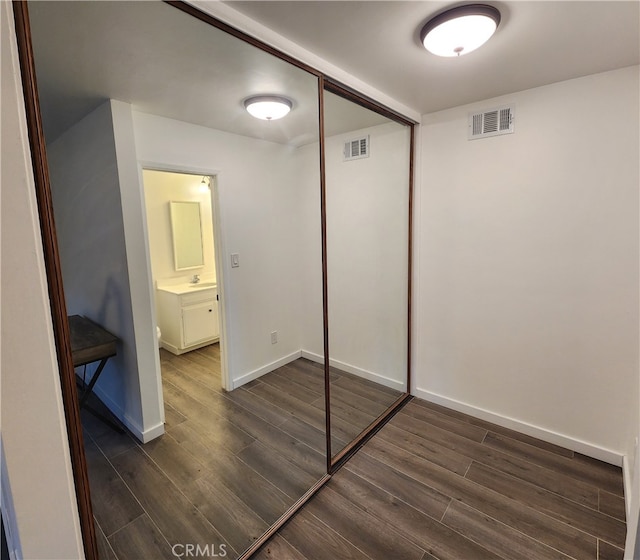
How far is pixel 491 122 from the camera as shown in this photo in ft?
7.47

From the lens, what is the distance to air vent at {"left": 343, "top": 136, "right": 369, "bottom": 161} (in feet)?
7.99

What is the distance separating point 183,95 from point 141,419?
1.60 m

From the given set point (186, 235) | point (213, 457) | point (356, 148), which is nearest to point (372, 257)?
point (356, 148)

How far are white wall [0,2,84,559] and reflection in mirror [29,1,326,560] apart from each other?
4.4 inches

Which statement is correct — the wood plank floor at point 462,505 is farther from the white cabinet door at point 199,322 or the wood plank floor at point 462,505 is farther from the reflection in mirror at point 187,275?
the white cabinet door at point 199,322

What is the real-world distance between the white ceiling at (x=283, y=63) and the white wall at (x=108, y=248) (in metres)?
0.10

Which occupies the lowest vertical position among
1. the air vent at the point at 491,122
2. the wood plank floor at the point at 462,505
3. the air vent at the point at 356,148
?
the wood plank floor at the point at 462,505

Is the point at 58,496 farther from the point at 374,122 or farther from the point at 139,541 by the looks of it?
the point at 374,122

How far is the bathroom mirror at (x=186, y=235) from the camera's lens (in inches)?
106

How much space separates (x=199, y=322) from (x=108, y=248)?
178 cm

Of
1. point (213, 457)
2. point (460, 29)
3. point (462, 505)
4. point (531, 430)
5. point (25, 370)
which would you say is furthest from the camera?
point (531, 430)

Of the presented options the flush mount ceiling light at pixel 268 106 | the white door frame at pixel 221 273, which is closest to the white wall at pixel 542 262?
the flush mount ceiling light at pixel 268 106

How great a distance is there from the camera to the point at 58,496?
3.04 feet

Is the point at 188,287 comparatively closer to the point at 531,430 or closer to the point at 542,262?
the point at 542,262
